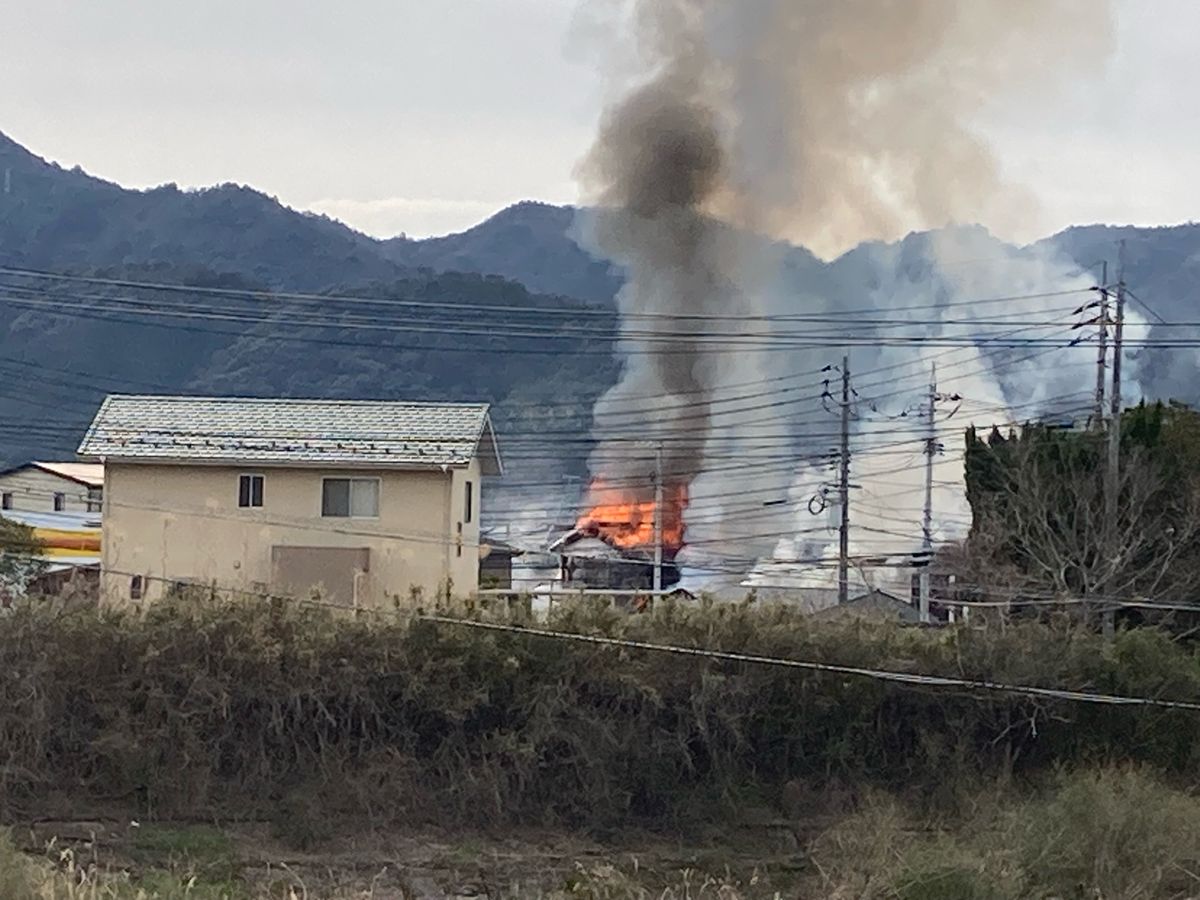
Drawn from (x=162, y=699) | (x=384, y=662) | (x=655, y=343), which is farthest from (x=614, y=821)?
(x=655, y=343)

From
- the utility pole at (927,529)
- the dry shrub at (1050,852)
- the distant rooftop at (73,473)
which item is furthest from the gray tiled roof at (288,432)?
the distant rooftop at (73,473)

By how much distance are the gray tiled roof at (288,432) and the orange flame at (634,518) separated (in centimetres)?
1379

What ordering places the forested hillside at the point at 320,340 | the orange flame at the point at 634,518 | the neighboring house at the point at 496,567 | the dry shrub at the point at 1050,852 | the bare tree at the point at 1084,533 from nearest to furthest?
the dry shrub at the point at 1050,852, the bare tree at the point at 1084,533, the neighboring house at the point at 496,567, the orange flame at the point at 634,518, the forested hillside at the point at 320,340

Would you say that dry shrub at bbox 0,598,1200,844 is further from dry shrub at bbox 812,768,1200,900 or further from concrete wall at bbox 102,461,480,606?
concrete wall at bbox 102,461,480,606

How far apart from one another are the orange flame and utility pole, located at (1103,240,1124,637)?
644 inches

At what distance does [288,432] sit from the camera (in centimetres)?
2373

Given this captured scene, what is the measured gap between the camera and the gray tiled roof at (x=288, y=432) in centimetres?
2308

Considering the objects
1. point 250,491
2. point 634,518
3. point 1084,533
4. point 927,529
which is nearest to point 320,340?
point 634,518

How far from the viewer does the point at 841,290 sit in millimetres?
68062

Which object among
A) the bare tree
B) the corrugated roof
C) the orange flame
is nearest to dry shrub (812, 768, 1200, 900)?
the bare tree

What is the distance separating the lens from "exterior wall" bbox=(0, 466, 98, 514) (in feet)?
115

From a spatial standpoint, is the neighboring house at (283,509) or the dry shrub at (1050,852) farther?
the neighboring house at (283,509)

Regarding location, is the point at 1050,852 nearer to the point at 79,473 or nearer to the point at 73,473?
the point at 73,473

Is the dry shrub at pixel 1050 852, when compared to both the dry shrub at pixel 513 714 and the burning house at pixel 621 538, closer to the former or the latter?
the dry shrub at pixel 513 714
